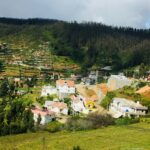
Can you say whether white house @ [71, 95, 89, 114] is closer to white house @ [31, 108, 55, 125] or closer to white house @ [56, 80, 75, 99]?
white house @ [31, 108, 55, 125]

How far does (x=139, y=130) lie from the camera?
5066 centimetres

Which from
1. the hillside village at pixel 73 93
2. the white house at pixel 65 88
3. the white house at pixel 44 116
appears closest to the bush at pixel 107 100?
the hillside village at pixel 73 93

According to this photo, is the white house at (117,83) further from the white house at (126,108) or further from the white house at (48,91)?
the white house at (126,108)

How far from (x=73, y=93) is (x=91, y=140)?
58.3m

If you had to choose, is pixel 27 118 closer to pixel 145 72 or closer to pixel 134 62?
pixel 145 72

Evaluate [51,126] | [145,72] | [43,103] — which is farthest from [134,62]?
[51,126]

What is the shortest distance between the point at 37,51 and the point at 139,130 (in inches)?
5828

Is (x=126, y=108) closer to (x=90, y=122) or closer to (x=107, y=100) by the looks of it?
(x=107, y=100)

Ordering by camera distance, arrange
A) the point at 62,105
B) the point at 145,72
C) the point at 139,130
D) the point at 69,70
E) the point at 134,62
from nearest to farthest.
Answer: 1. the point at 139,130
2. the point at 62,105
3. the point at 145,72
4. the point at 69,70
5. the point at 134,62

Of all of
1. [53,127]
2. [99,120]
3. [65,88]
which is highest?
[65,88]

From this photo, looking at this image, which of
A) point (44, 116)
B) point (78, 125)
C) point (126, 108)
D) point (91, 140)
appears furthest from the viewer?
point (44, 116)

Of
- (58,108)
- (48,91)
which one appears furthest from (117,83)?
(58,108)

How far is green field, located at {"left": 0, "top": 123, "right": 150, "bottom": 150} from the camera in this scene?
42594mm

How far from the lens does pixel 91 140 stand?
151 ft
